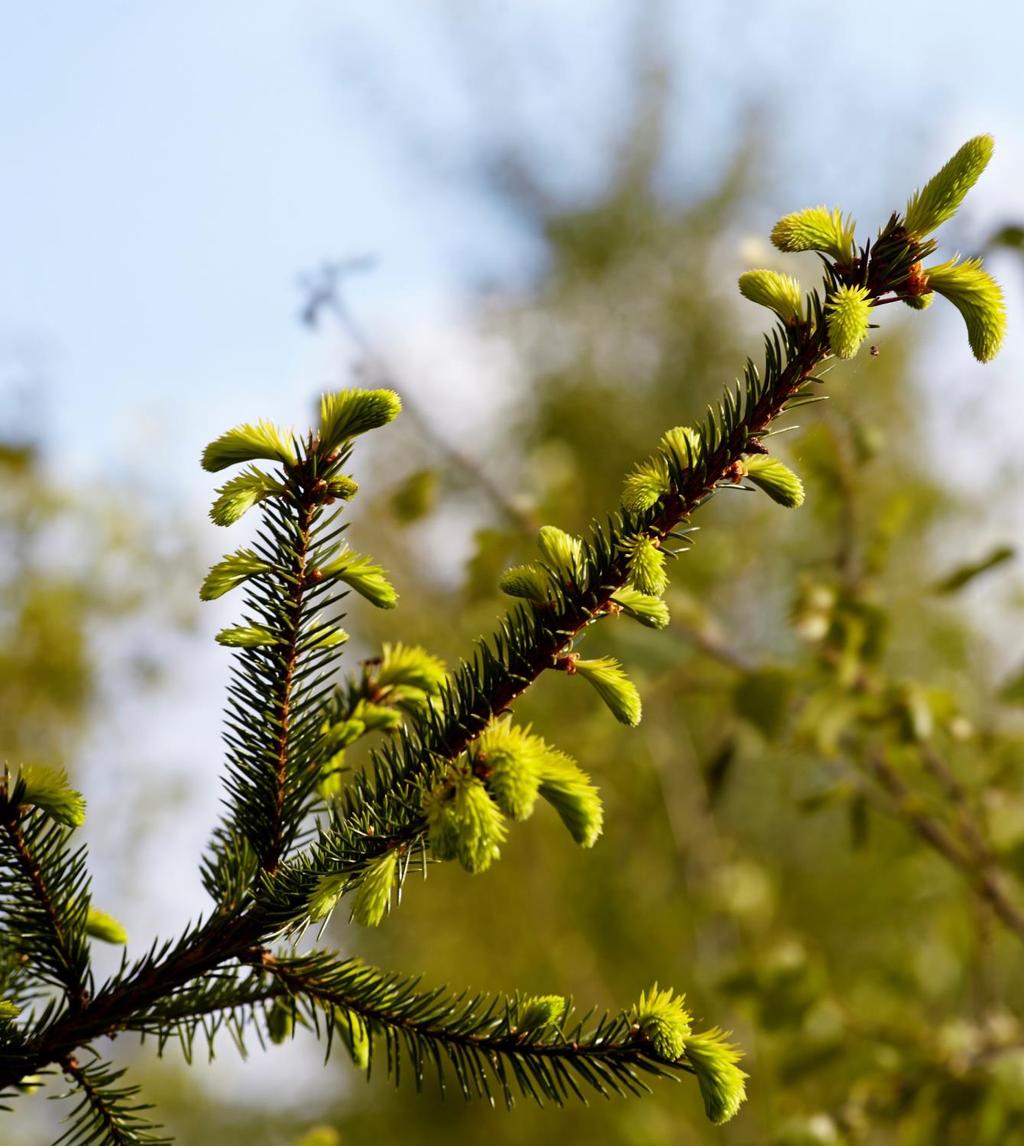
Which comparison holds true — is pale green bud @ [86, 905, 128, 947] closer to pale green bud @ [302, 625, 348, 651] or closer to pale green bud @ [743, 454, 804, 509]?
pale green bud @ [302, 625, 348, 651]

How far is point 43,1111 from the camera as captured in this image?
2.16 meters

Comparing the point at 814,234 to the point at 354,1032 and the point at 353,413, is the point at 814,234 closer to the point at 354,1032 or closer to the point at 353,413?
the point at 353,413

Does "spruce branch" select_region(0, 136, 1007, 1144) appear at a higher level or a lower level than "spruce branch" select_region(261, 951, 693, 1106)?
higher

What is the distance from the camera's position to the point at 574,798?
25cm

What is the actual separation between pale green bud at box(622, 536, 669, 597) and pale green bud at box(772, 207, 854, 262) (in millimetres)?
68

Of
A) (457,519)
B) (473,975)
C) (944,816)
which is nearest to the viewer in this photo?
(944,816)

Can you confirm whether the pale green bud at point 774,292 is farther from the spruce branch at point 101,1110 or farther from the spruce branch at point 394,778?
the spruce branch at point 101,1110

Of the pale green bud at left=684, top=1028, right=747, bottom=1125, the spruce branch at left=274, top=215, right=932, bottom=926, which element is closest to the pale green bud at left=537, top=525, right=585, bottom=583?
the spruce branch at left=274, top=215, right=932, bottom=926

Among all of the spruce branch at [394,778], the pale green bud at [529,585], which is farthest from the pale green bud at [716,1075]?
the pale green bud at [529,585]

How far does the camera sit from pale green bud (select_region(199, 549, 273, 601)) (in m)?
0.27

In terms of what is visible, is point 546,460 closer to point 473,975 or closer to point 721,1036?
point 721,1036

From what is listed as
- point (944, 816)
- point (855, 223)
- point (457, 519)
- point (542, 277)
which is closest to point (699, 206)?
point (542, 277)

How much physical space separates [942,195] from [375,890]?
0.19 m

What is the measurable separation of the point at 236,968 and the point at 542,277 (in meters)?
2.55
